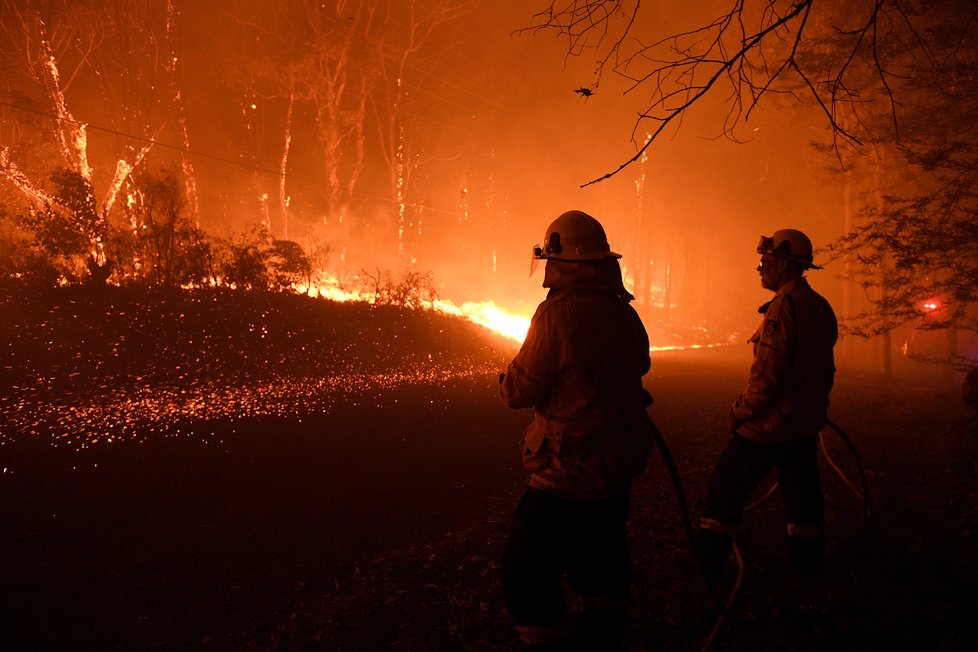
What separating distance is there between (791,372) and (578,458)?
2138 mm

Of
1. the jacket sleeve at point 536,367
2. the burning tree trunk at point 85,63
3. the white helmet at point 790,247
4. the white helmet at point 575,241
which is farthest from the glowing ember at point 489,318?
the jacket sleeve at point 536,367

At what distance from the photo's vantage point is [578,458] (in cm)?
248

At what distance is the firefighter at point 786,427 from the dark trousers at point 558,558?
1.62m

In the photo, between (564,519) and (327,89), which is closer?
(564,519)

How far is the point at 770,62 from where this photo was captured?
24.7 meters

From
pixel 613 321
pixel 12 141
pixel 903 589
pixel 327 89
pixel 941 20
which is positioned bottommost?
pixel 903 589

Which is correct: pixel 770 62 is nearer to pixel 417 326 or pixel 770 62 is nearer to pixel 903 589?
pixel 417 326

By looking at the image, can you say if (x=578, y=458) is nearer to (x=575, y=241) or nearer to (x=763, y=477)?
(x=575, y=241)

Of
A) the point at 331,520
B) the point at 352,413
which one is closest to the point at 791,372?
the point at 331,520

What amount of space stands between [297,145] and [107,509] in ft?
122

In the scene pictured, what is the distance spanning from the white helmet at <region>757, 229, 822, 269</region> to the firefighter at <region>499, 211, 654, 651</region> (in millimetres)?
2139

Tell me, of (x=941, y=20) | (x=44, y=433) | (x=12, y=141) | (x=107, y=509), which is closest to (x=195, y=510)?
(x=107, y=509)

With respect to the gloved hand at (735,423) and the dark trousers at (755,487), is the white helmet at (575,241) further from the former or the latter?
the dark trousers at (755,487)

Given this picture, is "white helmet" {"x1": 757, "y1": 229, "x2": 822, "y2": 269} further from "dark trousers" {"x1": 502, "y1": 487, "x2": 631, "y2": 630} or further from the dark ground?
"dark trousers" {"x1": 502, "y1": 487, "x2": 631, "y2": 630}
